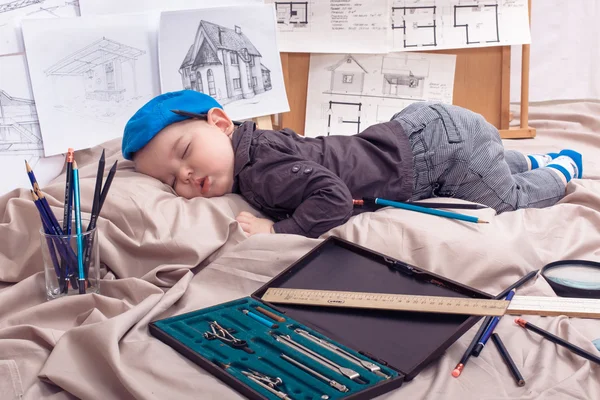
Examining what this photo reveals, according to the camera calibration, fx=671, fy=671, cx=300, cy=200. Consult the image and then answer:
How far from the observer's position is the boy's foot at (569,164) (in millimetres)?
1645

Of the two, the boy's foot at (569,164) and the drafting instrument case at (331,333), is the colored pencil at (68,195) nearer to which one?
the drafting instrument case at (331,333)

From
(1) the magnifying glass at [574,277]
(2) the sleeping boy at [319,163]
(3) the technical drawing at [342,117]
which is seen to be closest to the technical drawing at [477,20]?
(3) the technical drawing at [342,117]

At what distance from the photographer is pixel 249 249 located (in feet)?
3.76

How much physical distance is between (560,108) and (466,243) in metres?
1.36

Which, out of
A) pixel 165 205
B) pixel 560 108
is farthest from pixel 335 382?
pixel 560 108

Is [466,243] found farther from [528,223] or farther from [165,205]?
[165,205]

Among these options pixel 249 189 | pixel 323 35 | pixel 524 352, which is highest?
pixel 323 35

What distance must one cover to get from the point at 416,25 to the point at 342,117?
1.20 ft

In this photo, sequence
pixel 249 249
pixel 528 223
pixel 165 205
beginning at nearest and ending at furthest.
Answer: pixel 249 249 → pixel 165 205 → pixel 528 223

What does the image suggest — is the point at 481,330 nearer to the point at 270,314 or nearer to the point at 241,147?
the point at 270,314

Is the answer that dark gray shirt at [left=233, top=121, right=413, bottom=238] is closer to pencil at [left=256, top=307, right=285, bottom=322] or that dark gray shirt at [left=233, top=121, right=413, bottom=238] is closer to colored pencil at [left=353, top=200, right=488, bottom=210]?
colored pencil at [left=353, top=200, right=488, bottom=210]

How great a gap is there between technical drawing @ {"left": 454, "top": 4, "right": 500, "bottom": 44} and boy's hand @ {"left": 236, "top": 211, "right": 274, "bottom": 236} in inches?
44.3

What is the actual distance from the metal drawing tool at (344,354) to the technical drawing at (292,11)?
1364 millimetres

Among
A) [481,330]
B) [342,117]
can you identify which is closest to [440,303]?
[481,330]
